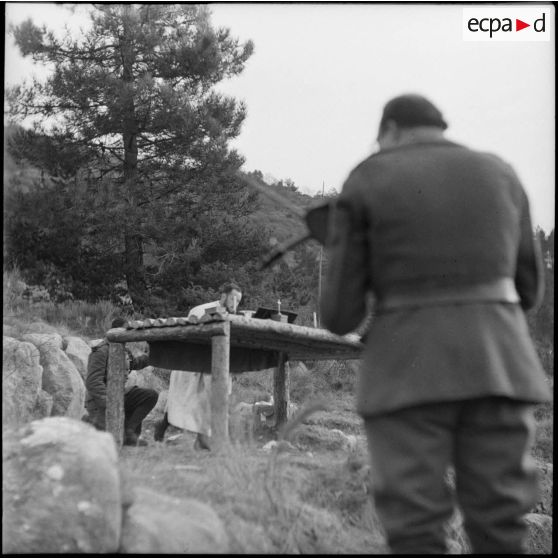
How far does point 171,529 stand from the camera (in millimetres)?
3324

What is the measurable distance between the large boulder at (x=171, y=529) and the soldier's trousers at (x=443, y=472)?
1.29m

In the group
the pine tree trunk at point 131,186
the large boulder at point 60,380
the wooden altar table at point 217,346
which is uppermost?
the pine tree trunk at point 131,186

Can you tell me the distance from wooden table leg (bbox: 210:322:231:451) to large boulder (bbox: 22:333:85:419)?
12.2 feet

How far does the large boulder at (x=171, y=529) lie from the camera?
10.6ft

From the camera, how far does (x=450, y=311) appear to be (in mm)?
2338

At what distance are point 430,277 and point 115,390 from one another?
16.0 feet

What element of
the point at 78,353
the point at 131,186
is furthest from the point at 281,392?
the point at 131,186

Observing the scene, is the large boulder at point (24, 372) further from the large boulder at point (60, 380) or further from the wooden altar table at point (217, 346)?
→ the wooden altar table at point (217, 346)

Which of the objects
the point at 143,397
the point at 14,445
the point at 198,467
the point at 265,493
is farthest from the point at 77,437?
the point at 143,397

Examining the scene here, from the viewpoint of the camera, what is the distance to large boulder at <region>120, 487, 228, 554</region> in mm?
3230

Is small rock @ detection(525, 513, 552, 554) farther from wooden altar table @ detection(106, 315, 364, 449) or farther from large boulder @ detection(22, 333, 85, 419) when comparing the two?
large boulder @ detection(22, 333, 85, 419)

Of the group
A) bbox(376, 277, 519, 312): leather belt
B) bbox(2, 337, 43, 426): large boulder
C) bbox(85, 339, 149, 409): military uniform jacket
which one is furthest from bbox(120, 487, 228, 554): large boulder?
bbox(2, 337, 43, 426): large boulder

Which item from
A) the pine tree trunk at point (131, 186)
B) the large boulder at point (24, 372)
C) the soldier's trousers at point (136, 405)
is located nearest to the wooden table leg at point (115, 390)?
the soldier's trousers at point (136, 405)

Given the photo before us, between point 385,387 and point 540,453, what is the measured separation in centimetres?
1145
